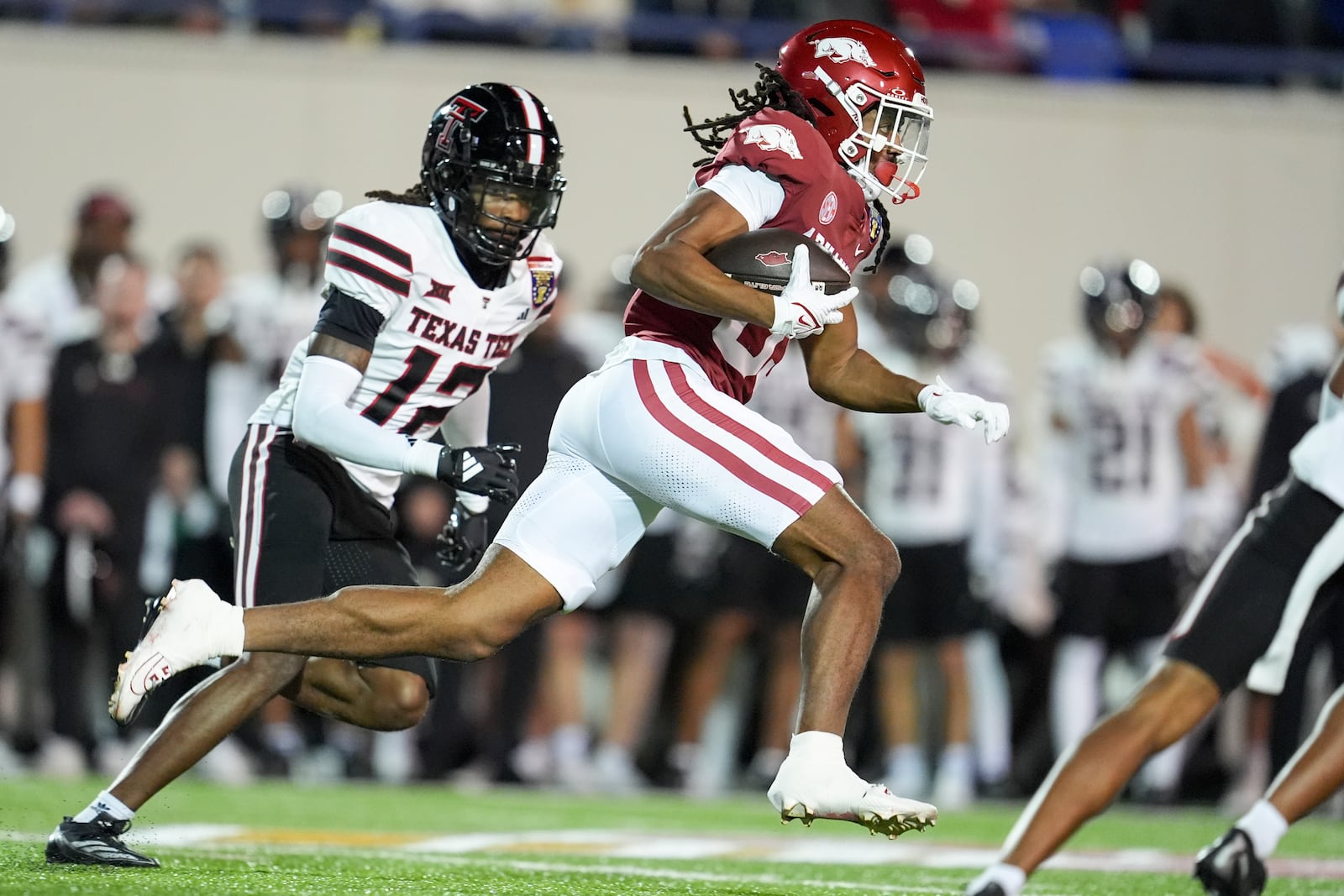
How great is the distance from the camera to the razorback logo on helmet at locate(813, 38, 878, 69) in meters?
4.11

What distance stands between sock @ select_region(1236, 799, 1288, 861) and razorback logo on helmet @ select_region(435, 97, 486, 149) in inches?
87.8

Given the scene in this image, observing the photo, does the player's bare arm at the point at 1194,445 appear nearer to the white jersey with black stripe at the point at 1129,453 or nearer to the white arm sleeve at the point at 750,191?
the white jersey with black stripe at the point at 1129,453

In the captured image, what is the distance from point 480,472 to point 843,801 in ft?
3.37

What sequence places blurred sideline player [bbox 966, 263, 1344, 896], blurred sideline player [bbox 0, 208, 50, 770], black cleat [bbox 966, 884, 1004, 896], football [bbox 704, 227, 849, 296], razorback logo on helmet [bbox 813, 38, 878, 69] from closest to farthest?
black cleat [bbox 966, 884, 1004, 896] < blurred sideline player [bbox 966, 263, 1344, 896] < football [bbox 704, 227, 849, 296] < razorback logo on helmet [bbox 813, 38, 878, 69] < blurred sideline player [bbox 0, 208, 50, 770]

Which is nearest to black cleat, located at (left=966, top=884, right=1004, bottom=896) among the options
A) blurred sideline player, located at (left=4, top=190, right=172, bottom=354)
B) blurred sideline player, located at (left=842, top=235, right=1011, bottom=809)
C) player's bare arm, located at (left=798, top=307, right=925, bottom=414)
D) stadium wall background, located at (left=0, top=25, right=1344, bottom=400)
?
player's bare arm, located at (left=798, top=307, right=925, bottom=414)

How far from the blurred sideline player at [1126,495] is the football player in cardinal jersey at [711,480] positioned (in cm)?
429

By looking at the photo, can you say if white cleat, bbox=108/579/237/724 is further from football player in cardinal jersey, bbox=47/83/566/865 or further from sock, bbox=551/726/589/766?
sock, bbox=551/726/589/766

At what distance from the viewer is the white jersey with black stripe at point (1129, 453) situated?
26.2 ft

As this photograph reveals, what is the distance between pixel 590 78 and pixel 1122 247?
3.07 metres

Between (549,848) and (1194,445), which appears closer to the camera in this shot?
(549,848)

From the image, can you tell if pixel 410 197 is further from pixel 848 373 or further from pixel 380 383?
pixel 848 373

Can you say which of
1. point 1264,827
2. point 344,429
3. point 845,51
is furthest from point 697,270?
point 1264,827

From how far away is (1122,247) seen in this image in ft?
34.5

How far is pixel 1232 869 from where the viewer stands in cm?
344
